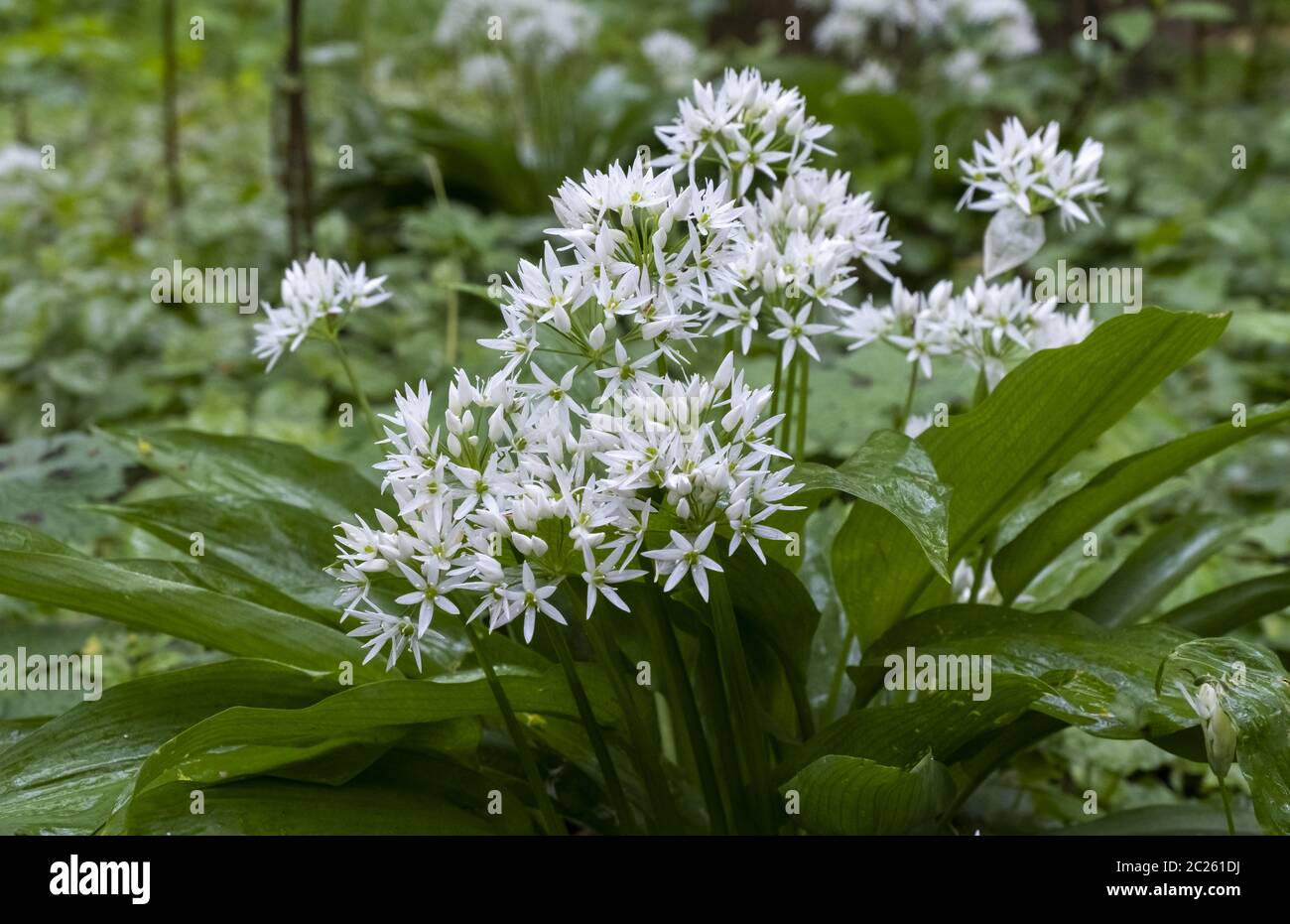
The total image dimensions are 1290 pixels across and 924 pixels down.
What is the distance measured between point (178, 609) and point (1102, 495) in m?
1.36

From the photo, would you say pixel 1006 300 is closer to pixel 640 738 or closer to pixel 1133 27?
pixel 640 738

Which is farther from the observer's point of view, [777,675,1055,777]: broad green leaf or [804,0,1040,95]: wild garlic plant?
[804,0,1040,95]: wild garlic plant

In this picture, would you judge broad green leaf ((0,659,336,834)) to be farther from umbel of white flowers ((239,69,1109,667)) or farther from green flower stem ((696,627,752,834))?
green flower stem ((696,627,752,834))

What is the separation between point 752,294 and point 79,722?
1.14 m

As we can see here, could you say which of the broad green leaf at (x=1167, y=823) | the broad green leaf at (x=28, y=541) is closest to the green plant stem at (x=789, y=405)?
the broad green leaf at (x=1167, y=823)

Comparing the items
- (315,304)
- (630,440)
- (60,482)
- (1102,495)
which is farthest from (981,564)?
(60,482)

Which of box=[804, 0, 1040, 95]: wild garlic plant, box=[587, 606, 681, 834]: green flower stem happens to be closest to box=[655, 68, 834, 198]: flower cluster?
box=[587, 606, 681, 834]: green flower stem

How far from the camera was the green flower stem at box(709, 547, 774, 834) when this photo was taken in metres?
1.50

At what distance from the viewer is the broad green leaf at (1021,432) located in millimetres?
1679

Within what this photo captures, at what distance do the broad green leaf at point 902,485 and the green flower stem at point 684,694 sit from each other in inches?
10.2

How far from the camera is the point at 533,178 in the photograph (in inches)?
212

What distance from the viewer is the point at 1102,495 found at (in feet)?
6.15

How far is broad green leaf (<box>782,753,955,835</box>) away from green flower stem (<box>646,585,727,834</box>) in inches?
4.2
